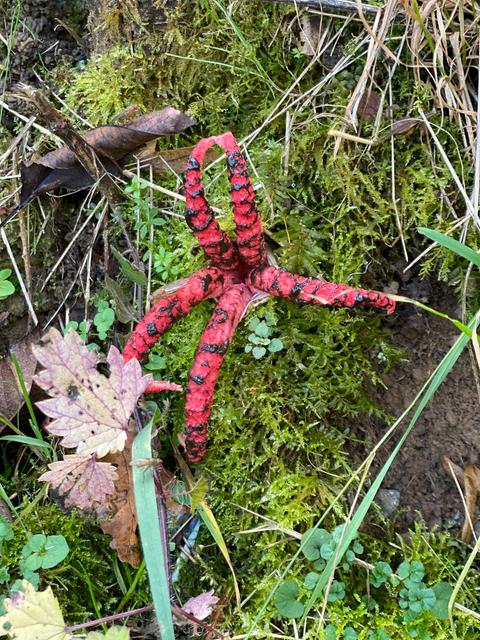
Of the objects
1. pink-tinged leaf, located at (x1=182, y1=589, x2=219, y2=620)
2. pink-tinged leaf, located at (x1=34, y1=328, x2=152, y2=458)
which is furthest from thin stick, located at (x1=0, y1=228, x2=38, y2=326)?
pink-tinged leaf, located at (x1=182, y1=589, x2=219, y2=620)

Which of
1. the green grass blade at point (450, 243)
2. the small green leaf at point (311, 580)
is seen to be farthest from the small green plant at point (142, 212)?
the small green leaf at point (311, 580)

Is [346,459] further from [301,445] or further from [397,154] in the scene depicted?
[397,154]

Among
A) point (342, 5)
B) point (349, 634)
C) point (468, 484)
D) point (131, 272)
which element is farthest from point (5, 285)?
point (468, 484)

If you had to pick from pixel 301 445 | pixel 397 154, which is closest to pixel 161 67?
pixel 397 154

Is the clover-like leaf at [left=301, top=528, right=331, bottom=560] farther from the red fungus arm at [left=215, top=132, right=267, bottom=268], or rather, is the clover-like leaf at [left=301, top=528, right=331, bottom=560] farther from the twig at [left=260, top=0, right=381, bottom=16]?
the twig at [left=260, top=0, right=381, bottom=16]

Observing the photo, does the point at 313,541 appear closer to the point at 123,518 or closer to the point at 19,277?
the point at 123,518

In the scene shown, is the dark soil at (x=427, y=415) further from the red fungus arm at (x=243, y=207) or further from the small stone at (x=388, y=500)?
the red fungus arm at (x=243, y=207)
